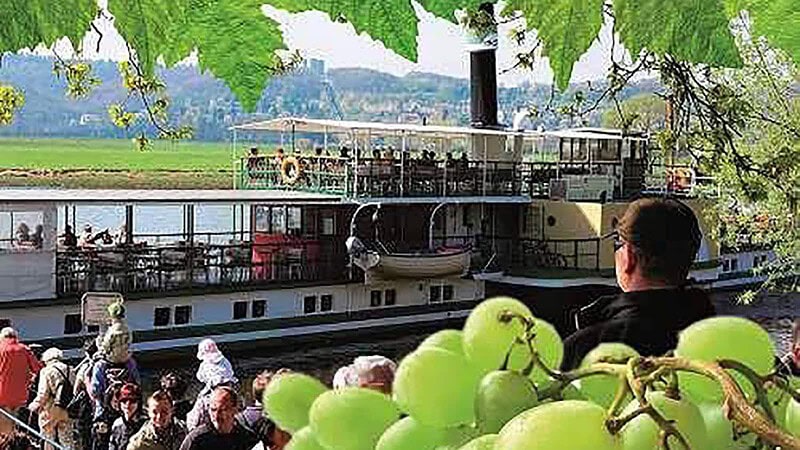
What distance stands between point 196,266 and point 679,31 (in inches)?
430

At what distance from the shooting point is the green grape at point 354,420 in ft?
1.34

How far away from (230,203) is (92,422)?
7053 millimetres

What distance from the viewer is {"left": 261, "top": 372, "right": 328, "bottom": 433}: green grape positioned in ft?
1.61

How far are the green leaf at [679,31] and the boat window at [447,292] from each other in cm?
1255

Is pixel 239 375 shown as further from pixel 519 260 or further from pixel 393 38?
pixel 393 38

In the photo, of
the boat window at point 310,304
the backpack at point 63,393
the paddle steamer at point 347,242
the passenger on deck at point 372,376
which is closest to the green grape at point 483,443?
the passenger on deck at point 372,376

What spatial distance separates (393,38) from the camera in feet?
1.92

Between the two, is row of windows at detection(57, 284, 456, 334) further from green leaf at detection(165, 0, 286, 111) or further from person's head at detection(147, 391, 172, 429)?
green leaf at detection(165, 0, 286, 111)

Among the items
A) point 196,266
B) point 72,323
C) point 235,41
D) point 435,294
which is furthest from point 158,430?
point 435,294

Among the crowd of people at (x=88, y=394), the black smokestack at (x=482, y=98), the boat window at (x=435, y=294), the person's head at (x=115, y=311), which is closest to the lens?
the crowd of people at (x=88, y=394)

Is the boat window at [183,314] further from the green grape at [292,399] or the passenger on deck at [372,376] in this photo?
the green grape at [292,399]

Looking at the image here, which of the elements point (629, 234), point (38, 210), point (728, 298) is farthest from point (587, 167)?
point (629, 234)

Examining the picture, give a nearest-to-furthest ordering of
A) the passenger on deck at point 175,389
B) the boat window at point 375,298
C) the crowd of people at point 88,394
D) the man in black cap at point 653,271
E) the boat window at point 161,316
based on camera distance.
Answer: the man in black cap at point 653,271
the passenger on deck at point 175,389
the crowd of people at point 88,394
the boat window at point 161,316
the boat window at point 375,298

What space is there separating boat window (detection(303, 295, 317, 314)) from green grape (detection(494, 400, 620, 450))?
11727mm
